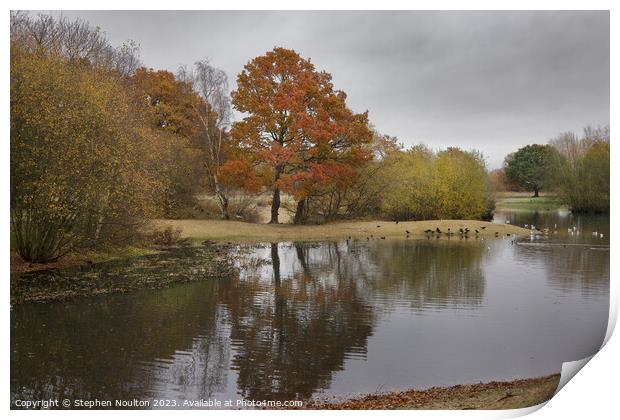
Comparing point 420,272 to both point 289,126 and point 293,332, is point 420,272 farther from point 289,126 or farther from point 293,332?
point 293,332

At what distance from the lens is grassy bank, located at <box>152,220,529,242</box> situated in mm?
18828

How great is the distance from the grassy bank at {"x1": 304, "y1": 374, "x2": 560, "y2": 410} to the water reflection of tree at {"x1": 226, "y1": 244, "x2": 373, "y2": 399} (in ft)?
1.74

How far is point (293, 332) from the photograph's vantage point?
888 cm

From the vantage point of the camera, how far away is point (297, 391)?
6.74m

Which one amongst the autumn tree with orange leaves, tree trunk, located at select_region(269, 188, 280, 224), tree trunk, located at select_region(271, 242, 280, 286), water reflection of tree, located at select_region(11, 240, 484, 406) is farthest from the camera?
tree trunk, located at select_region(269, 188, 280, 224)

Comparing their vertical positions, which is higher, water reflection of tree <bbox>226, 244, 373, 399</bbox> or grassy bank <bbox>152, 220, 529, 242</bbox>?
grassy bank <bbox>152, 220, 529, 242</bbox>

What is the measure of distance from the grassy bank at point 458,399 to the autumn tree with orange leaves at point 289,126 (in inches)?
281

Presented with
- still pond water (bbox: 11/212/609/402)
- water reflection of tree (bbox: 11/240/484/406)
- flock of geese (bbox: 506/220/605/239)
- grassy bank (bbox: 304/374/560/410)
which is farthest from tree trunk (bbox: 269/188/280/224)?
grassy bank (bbox: 304/374/560/410)

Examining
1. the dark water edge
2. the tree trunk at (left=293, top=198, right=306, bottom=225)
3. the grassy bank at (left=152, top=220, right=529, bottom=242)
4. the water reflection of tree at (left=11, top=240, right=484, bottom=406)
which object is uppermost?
the tree trunk at (left=293, top=198, right=306, bottom=225)

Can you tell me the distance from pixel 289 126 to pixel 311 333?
1016 centimetres

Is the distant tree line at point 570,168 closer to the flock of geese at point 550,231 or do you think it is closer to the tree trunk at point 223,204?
the flock of geese at point 550,231

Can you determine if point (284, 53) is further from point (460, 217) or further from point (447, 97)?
point (460, 217)

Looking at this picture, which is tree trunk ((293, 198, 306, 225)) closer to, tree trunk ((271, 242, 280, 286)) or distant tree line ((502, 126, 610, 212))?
tree trunk ((271, 242, 280, 286))

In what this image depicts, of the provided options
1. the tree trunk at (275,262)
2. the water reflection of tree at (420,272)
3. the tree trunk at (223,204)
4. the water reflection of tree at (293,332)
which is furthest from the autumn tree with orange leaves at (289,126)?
the water reflection of tree at (293,332)
